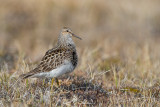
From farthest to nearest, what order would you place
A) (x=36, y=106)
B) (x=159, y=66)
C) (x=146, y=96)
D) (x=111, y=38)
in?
1. (x=111, y=38)
2. (x=159, y=66)
3. (x=146, y=96)
4. (x=36, y=106)

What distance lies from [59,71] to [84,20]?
10.3 m

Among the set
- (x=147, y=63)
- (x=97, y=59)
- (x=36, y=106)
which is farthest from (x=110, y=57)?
(x=36, y=106)

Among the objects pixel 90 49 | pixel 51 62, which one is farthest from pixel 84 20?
pixel 51 62

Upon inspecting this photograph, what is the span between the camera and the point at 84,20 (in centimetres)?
1758

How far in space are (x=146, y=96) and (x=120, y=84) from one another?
1.01 m

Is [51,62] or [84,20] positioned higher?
[84,20]

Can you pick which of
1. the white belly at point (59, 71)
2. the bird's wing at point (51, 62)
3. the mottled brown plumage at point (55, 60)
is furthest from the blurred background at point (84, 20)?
the white belly at point (59, 71)

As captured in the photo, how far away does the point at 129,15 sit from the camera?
709 inches

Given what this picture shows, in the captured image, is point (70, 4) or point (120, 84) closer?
point (120, 84)

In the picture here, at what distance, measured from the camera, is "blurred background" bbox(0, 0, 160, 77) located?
16031mm

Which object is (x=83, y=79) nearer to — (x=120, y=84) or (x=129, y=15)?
(x=120, y=84)

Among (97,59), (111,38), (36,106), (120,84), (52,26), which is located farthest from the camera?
(52,26)

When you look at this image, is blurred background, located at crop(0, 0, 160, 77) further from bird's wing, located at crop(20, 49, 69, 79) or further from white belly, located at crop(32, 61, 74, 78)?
white belly, located at crop(32, 61, 74, 78)

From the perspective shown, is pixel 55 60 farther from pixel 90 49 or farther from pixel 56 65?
pixel 90 49
